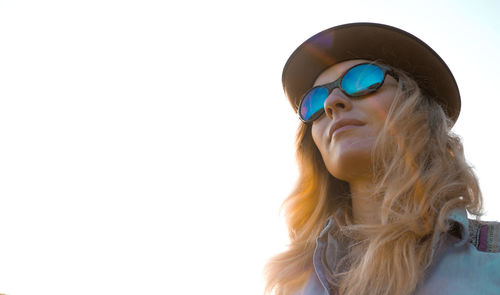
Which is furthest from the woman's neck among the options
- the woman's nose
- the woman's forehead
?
the woman's forehead

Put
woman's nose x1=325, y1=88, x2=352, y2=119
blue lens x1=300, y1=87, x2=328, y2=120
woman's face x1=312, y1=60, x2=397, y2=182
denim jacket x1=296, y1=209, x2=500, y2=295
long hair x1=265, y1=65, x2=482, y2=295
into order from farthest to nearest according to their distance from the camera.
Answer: blue lens x1=300, y1=87, x2=328, y2=120 → woman's nose x1=325, y1=88, x2=352, y2=119 → woman's face x1=312, y1=60, x2=397, y2=182 → long hair x1=265, y1=65, x2=482, y2=295 → denim jacket x1=296, y1=209, x2=500, y2=295

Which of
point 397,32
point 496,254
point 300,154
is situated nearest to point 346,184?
point 300,154

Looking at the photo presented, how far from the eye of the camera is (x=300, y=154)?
2820 millimetres

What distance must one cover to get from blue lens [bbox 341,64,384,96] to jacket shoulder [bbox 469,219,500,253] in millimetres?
905

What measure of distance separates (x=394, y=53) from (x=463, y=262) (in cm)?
148

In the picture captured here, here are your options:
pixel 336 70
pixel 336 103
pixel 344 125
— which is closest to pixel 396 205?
pixel 344 125

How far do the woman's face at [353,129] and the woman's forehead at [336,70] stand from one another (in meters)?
0.18

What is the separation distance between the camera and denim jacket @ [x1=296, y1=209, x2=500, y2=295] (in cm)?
140

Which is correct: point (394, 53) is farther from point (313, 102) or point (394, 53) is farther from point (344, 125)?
point (344, 125)

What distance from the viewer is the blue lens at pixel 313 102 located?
2436 mm

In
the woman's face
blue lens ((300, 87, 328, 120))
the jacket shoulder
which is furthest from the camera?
blue lens ((300, 87, 328, 120))

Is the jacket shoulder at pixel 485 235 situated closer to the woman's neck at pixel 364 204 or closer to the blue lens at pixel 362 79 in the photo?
the woman's neck at pixel 364 204

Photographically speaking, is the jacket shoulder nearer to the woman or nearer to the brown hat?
the woman

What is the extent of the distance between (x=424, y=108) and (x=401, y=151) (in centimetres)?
44
